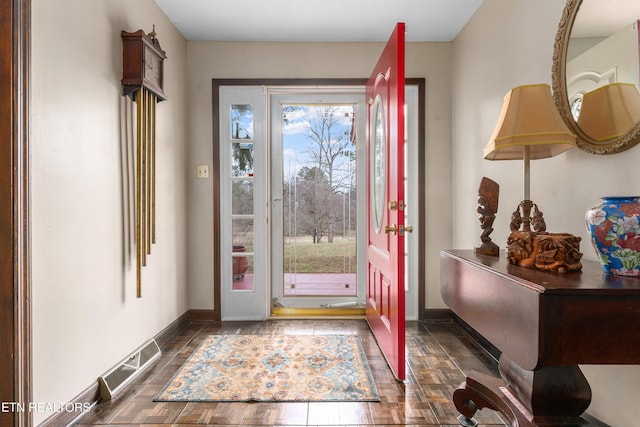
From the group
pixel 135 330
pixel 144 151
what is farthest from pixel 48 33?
pixel 135 330

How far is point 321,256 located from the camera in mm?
3514

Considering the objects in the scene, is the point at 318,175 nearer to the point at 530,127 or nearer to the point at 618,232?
the point at 530,127

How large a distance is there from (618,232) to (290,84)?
2.74m

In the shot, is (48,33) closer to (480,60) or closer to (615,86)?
(615,86)

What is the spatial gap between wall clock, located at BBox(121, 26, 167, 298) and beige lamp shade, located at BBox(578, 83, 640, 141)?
2.25m

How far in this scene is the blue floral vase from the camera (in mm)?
1135

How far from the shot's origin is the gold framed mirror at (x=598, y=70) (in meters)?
1.41

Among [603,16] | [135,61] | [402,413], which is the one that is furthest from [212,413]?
[603,16]

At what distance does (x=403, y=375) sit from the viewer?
222 centimetres

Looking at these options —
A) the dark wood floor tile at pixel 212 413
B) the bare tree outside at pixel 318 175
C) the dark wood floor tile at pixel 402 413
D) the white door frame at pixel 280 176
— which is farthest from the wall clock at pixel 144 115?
the dark wood floor tile at pixel 402 413

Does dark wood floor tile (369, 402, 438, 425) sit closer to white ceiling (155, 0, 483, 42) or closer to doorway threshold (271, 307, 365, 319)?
doorway threshold (271, 307, 365, 319)

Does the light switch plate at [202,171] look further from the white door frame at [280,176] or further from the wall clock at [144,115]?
the wall clock at [144,115]

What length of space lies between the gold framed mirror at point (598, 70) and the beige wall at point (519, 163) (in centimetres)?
9

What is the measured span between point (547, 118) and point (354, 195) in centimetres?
208
